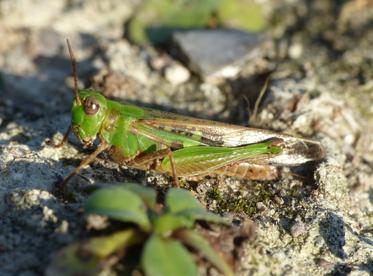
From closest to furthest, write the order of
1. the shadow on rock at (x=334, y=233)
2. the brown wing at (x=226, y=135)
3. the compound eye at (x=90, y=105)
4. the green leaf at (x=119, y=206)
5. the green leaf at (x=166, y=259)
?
the green leaf at (x=166, y=259)
the green leaf at (x=119, y=206)
the shadow on rock at (x=334, y=233)
the compound eye at (x=90, y=105)
the brown wing at (x=226, y=135)

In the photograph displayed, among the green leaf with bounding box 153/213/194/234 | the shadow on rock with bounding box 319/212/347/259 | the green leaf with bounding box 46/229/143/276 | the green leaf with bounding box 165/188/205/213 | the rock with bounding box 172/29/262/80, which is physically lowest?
the shadow on rock with bounding box 319/212/347/259

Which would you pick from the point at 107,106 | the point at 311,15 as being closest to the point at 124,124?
the point at 107,106

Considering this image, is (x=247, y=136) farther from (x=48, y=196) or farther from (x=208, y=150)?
(x=48, y=196)

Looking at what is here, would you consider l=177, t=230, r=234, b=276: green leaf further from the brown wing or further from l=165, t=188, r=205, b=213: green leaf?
the brown wing

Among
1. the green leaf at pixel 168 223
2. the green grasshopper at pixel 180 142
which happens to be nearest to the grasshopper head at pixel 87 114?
the green grasshopper at pixel 180 142

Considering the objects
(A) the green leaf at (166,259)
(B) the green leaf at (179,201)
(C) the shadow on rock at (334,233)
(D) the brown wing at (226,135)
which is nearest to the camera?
(A) the green leaf at (166,259)

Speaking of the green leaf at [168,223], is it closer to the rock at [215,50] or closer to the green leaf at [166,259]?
the green leaf at [166,259]

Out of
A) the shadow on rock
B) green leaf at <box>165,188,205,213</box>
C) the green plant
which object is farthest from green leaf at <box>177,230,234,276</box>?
the shadow on rock
